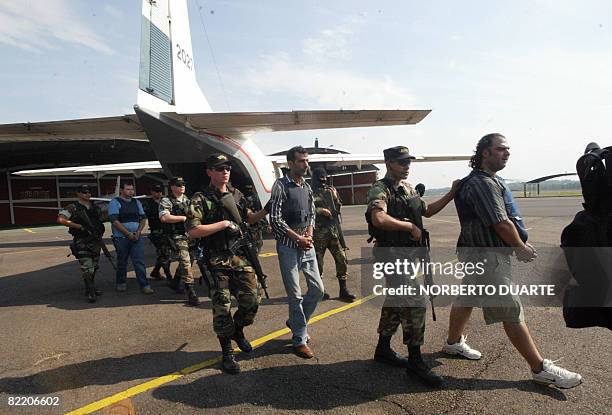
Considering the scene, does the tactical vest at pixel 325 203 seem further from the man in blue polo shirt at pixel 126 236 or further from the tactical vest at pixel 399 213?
the man in blue polo shirt at pixel 126 236

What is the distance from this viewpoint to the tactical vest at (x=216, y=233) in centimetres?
317

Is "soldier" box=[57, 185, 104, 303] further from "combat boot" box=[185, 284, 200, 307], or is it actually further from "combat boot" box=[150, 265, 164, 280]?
"combat boot" box=[185, 284, 200, 307]

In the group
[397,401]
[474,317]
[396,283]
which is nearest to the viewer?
[397,401]

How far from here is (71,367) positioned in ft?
10.5

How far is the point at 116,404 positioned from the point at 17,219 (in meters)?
27.6

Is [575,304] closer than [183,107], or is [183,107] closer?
[575,304]

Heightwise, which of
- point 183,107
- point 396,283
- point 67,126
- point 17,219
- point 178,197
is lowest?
point 17,219

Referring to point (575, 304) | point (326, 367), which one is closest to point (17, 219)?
point (326, 367)

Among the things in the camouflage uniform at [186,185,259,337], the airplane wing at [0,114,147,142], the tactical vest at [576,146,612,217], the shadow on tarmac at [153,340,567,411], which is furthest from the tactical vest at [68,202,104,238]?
the tactical vest at [576,146,612,217]

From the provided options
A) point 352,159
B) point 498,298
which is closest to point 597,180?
point 498,298

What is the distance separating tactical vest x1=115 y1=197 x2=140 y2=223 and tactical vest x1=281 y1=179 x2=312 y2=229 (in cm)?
360

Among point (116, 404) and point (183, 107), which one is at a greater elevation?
point (183, 107)

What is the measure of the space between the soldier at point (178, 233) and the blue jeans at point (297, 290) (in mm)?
2150

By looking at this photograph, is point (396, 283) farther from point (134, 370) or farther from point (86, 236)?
point (86, 236)
